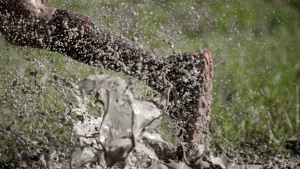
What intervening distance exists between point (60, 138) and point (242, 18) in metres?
0.93

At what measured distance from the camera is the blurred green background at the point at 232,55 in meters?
1.71

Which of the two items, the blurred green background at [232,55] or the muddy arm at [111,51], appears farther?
the blurred green background at [232,55]

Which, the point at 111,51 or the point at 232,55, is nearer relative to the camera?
the point at 111,51

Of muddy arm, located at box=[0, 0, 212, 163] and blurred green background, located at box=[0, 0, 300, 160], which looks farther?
blurred green background, located at box=[0, 0, 300, 160]

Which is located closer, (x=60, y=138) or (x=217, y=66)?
(x=60, y=138)

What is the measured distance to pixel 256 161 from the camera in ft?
5.20

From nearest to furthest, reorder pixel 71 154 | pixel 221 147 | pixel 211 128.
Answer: pixel 71 154 < pixel 221 147 < pixel 211 128

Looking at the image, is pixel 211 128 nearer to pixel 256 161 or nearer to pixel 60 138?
pixel 256 161

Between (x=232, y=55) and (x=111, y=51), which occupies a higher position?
(x=111, y=51)

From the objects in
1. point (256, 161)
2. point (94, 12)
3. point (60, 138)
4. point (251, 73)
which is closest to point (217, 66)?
point (251, 73)

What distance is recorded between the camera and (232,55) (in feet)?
6.04

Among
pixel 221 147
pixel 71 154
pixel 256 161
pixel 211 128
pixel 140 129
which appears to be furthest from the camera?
pixel 211 128

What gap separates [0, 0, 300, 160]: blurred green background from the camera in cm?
171

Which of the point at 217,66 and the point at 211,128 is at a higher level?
the point at 217,66
